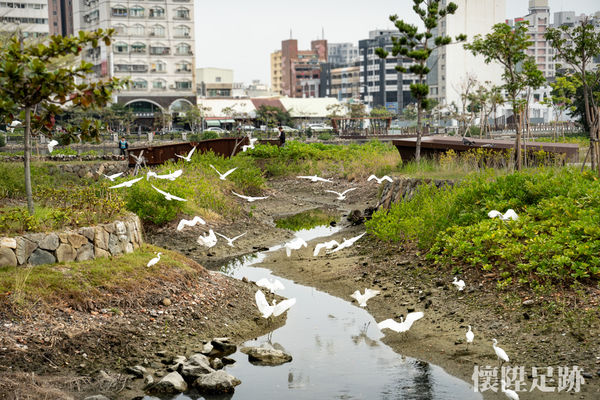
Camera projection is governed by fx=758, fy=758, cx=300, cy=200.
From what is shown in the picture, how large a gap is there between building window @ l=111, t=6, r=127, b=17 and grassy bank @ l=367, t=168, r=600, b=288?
78216 millimetres

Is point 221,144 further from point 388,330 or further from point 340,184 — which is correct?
point 388,330

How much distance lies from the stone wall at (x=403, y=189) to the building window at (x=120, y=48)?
240 ft

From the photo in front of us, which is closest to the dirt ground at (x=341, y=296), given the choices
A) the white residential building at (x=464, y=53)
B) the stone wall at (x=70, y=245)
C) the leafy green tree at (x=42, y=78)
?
the stone wall at (x=70, y=245)

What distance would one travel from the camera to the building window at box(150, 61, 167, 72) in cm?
9044

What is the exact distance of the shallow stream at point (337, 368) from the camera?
8.87 m

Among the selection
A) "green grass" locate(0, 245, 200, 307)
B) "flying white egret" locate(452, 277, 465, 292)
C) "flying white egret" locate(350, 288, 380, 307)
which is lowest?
"flying white egret" locate(350, 288, 380, 307)

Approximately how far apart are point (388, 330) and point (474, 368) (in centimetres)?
209

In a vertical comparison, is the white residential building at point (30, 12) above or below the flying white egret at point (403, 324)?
above

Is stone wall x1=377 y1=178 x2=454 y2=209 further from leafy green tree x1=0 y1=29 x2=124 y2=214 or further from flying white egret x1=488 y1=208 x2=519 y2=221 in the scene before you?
leafy green tree x1=0 y1=29 x2=124 y2=214

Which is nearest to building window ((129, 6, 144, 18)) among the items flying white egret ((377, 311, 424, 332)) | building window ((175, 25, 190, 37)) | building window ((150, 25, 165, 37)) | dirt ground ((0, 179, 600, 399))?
building window ((150, 25, 165, 37))

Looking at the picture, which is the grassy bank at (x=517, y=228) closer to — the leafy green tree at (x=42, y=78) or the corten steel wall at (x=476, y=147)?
the corten steel wall at (x=476, y=147)

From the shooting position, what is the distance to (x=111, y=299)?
34.7ft

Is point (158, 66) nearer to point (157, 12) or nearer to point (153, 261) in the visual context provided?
point (157, 12)

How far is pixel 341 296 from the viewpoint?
44.0ft
